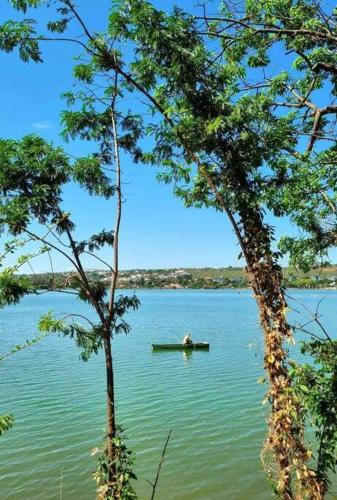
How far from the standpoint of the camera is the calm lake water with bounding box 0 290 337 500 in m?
10.6

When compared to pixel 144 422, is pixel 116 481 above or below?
above

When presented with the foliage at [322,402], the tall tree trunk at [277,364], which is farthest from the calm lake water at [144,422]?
the foliage at [322,402]

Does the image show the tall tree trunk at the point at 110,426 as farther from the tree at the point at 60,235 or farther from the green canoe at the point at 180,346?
the green canoe at the point at 180,346

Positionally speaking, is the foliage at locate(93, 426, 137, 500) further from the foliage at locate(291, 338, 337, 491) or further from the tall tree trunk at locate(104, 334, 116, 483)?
the foliage at locate(291, 338, 337, 491)

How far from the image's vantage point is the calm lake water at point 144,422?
10648mm

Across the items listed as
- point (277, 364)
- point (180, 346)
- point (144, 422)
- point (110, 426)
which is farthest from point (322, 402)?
point (180, 346)

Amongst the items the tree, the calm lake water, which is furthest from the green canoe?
the tree

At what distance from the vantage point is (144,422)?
594 inches

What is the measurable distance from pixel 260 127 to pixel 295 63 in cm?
259

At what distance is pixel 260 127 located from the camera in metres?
6.03

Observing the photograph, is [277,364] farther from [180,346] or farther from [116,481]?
[180,346]

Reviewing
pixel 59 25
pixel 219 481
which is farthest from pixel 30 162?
pixel 219 481

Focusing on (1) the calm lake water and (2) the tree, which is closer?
(2) the tree

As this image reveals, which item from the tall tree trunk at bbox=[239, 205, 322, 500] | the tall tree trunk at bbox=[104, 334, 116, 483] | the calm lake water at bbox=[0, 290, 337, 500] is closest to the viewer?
the tall tree trunk at bbox=[239, 205, 322, 500]
